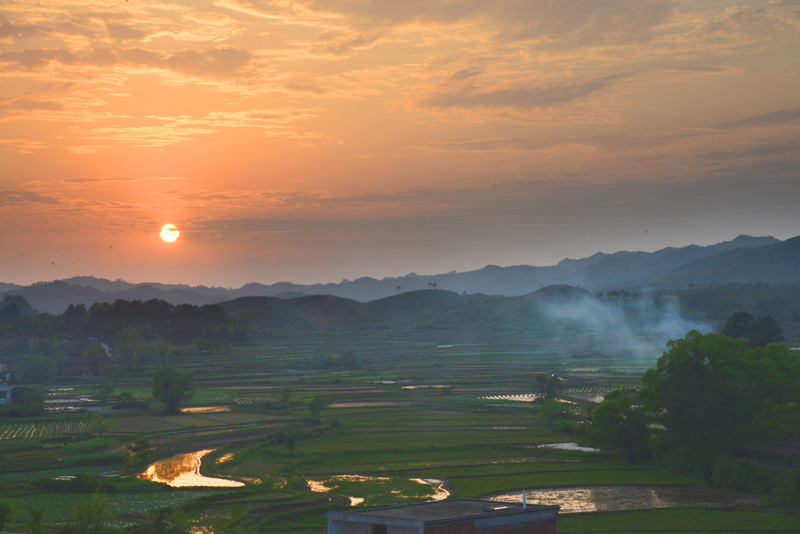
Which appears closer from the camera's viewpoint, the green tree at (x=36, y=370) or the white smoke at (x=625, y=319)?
the green tree at (x=36, y=370)

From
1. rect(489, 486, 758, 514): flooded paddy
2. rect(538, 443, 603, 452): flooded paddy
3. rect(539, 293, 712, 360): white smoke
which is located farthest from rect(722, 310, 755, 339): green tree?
rect(489, 486, 758, 514): flooded paddy

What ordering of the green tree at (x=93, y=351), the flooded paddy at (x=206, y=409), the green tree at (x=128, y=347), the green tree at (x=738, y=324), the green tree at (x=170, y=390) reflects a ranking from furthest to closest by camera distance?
1. the green tree at (x=93, y=351)
2. the green tree at (x=128, y=347)
3. the green tree at (x=738, y=324)
4. the flooded paddy at (x=206, y=409)
5. the green tree at (x=170, y=390)

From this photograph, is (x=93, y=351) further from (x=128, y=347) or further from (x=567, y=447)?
(x=567, y=447)

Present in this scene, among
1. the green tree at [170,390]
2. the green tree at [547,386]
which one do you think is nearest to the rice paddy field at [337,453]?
the green tree at [170,390]

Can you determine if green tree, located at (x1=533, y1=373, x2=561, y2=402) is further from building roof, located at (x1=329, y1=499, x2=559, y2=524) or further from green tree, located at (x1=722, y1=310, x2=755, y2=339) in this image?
building roof, located at (x1=329, y1=499, x2=559, y2=524)

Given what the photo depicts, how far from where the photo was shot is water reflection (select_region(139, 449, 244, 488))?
36.5 m

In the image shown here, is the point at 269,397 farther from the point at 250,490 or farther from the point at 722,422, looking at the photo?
the point at 722,422

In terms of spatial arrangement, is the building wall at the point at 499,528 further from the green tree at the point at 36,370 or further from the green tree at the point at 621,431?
the green tree at the point at 36,370

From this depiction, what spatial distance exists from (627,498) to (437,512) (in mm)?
18073

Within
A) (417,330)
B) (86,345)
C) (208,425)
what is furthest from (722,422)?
(417,330)

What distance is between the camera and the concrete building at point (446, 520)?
16625mm

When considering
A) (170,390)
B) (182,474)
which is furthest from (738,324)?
(182,474)

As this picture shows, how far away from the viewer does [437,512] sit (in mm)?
17938

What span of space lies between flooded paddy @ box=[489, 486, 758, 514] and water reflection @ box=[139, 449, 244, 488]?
1465 cm
